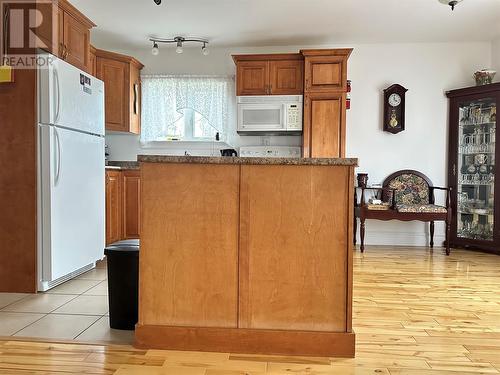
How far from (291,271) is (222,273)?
1.04ft

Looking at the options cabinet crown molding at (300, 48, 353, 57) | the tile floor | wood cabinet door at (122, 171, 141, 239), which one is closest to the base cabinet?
wood cabinet door at (122, 171, 141, 239)

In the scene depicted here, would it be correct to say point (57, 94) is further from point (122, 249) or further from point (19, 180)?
point (122, 249)

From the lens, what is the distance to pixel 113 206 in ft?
13.7

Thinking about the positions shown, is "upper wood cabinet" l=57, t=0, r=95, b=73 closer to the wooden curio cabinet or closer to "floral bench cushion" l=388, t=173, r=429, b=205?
"floral bench cushion" l=388, t=173, r=429, b=205

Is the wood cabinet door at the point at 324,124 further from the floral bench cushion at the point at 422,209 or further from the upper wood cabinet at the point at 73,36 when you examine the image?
the upper wood cabinet at the point at 73,36

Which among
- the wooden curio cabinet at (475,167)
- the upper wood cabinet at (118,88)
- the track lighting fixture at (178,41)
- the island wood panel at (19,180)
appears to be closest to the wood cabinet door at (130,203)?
the upper wood cabinet at (118,88)

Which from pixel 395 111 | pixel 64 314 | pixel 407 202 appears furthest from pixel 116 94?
pixel 407 202

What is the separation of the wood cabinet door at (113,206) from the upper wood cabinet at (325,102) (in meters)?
2.11

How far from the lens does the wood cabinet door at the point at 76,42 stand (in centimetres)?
312

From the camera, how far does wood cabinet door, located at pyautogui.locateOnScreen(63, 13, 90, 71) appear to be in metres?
3.12

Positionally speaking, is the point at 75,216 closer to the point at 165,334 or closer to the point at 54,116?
the point at 54,116

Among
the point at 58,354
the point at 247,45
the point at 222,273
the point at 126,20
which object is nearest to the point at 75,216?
the point at 58,354

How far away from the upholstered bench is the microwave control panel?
3.49ft

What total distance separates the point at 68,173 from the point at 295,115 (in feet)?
8.47
